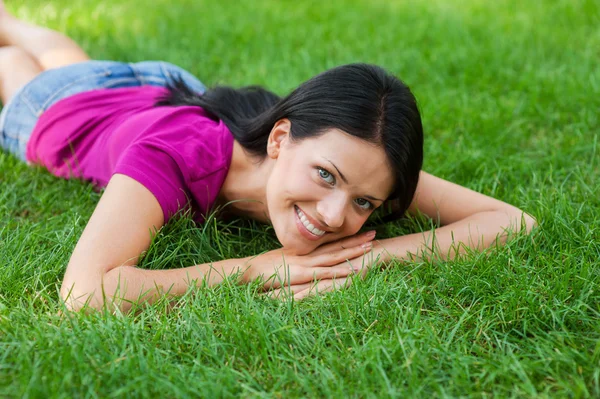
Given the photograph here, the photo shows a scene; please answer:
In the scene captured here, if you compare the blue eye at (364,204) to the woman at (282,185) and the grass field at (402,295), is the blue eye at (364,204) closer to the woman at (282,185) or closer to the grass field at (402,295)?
the woman at (282,185)

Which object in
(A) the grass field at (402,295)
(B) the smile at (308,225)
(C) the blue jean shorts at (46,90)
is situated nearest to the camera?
(A) the grass field at (402,295)

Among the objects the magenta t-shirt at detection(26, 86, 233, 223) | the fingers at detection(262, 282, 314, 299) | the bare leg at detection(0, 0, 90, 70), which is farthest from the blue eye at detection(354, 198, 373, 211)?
the bare leg at detection(0, 0, 90, 70)

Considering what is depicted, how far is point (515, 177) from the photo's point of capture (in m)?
3.63

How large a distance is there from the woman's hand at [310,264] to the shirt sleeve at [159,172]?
1.32ft

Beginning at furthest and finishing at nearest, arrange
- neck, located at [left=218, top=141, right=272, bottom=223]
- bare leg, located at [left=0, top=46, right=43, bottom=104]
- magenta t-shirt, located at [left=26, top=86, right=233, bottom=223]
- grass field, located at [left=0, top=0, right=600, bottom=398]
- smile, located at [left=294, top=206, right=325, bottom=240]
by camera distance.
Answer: bare leg, located at [left=0, top=46, right=43, bottom=104] → neck, located at [left=218, top=141, right=272, bottom=223] → magenta t-shirt, located at [left=26, top=86, right=233, bottom=223] → smile, located at [left=294, top=206, right=325, bottom=240] → grass field, located at [left=0, top=0, right=600, bottom=398]

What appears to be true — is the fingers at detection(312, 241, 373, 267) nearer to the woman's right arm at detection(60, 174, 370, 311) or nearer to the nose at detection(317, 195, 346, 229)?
the woman's right arm at detection(60, 174, 370, 311)

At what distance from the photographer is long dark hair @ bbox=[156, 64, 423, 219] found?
269cm

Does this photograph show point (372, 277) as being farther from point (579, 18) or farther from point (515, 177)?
point (579, 18)

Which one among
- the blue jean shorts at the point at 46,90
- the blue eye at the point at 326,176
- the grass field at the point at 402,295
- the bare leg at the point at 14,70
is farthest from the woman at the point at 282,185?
the bare leg at the point at 14,70

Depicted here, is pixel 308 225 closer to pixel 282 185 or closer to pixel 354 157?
pixel 282 185

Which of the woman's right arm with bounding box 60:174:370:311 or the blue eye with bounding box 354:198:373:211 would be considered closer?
the woman's right arm with bounding box 60:174:370:311

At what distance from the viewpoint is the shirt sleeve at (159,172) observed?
278 cm

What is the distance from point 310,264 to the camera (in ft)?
9.20

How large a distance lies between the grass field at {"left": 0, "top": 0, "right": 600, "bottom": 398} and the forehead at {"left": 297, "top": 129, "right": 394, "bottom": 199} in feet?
1.22
